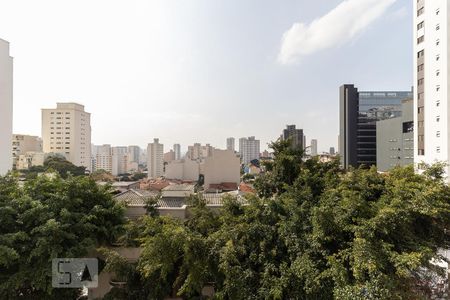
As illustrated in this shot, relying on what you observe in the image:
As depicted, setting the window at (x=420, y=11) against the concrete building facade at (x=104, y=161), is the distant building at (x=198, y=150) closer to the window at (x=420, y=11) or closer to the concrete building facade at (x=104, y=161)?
the concrete building facade at (x=104, y=161)

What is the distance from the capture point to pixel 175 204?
457 inches

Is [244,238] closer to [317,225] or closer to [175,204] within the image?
[317,225]

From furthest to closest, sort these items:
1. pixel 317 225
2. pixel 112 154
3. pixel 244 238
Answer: pixel 112 154 < pixel 244 238 < pixel 317 225

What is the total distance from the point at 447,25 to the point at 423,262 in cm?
1948

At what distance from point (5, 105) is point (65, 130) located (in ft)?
163

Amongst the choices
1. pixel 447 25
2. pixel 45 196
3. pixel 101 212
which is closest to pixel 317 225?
pixel 101 212

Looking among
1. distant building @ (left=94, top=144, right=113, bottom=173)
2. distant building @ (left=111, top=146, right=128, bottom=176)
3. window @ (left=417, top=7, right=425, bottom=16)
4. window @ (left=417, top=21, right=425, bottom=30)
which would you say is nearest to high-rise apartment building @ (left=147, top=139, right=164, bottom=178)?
distant building @ (left=111, top=146, right=128, bottom=176)

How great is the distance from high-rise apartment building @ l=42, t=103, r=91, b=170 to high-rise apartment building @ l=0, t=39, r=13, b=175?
1889 inches

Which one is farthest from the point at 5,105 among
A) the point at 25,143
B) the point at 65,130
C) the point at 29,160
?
the point at 25,143

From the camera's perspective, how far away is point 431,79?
18.3m

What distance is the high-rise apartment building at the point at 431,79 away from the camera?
55.9 ft

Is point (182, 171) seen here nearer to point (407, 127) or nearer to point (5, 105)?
point (5, 105)

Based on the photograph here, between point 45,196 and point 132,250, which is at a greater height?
point 45,196

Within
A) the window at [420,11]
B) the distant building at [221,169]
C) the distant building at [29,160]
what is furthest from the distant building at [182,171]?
the window at [420,11]
